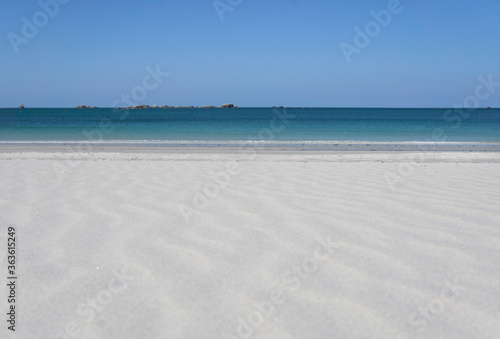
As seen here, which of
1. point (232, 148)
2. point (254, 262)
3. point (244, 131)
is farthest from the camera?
point (244, 131)

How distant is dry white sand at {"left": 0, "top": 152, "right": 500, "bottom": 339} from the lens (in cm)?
189

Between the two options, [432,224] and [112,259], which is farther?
[432,224]

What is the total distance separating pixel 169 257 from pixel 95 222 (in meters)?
1.13

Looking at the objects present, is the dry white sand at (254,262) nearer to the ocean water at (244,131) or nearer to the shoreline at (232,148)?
the shoreline at (232,148)

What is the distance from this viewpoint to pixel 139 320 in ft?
6.23

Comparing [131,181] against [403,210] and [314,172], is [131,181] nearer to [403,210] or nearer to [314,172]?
[314,172]

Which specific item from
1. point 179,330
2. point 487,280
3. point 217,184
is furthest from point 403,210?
point 179,330

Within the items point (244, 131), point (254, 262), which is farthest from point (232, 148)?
point (244, 131)

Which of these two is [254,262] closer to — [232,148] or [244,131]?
[232,148]

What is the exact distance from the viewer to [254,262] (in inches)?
99.8

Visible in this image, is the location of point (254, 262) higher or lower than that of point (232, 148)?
higher

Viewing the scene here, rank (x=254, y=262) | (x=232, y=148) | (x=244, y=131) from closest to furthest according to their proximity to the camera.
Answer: (x=254, y=262) → (x=232, y=148) → (x=244, y=131)

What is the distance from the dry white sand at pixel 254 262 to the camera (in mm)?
1887

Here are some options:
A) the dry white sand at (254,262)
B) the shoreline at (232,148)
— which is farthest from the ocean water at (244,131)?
the dry white sand at (254,262)
